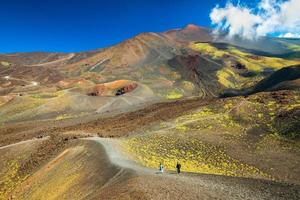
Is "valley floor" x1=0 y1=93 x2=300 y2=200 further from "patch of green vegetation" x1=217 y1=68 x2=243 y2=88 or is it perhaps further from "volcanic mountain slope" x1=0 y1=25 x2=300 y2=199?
"patch of green vegetation" x1=217 y1=68 x2=243 y2=88

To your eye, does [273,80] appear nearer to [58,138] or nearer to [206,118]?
[206,118]

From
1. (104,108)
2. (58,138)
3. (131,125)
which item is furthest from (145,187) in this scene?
(104,108)

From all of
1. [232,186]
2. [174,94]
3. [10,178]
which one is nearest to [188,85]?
[174,94]

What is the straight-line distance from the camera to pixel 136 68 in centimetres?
18288

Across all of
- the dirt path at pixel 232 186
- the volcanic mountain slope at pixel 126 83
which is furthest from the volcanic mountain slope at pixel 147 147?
the volcanic mountain slope at pixel 126 83

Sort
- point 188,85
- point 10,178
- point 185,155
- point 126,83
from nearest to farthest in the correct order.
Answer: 1. point 185,155
2. point 10,178
3. point 126,83
4. point 188,85

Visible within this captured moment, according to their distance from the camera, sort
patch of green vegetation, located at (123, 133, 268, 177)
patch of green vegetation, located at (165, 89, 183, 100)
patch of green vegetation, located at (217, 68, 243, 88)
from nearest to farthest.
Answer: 1. patch of green vegetation, located at (123, 133, 268, 177)
2. patch of green vegetation, located at (165, 89, 183, 100)
3. patch of green vegetation, located at (217, 68, 243, 88)

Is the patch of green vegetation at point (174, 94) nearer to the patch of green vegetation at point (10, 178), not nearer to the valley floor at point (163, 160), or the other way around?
the valley floor at point (163, 160)

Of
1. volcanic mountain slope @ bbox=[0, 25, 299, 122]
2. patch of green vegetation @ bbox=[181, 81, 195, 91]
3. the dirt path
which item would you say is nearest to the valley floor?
the dirt path

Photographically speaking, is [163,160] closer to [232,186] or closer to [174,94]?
[232,186]

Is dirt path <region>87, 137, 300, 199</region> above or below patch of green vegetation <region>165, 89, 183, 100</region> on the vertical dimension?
below

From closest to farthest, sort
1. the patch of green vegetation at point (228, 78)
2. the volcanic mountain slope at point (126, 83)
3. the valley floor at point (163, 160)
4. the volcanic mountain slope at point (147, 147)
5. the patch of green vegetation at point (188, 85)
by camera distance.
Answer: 1. the valley floor at point (163, 160)
2. the volcanic mountain slope at point (147, 147)
3. the volcanic mountain slope at point (126, 83)
4. the patch of green vegetation at point (188, 85)
5. the patch of green vegetation at point (228, 78)

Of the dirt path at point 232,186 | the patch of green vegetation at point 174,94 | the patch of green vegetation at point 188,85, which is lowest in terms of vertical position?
the dirt path at point 232,186

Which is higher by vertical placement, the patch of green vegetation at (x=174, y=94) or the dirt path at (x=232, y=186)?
the patch of green vegetation at (x=174, y=94)
